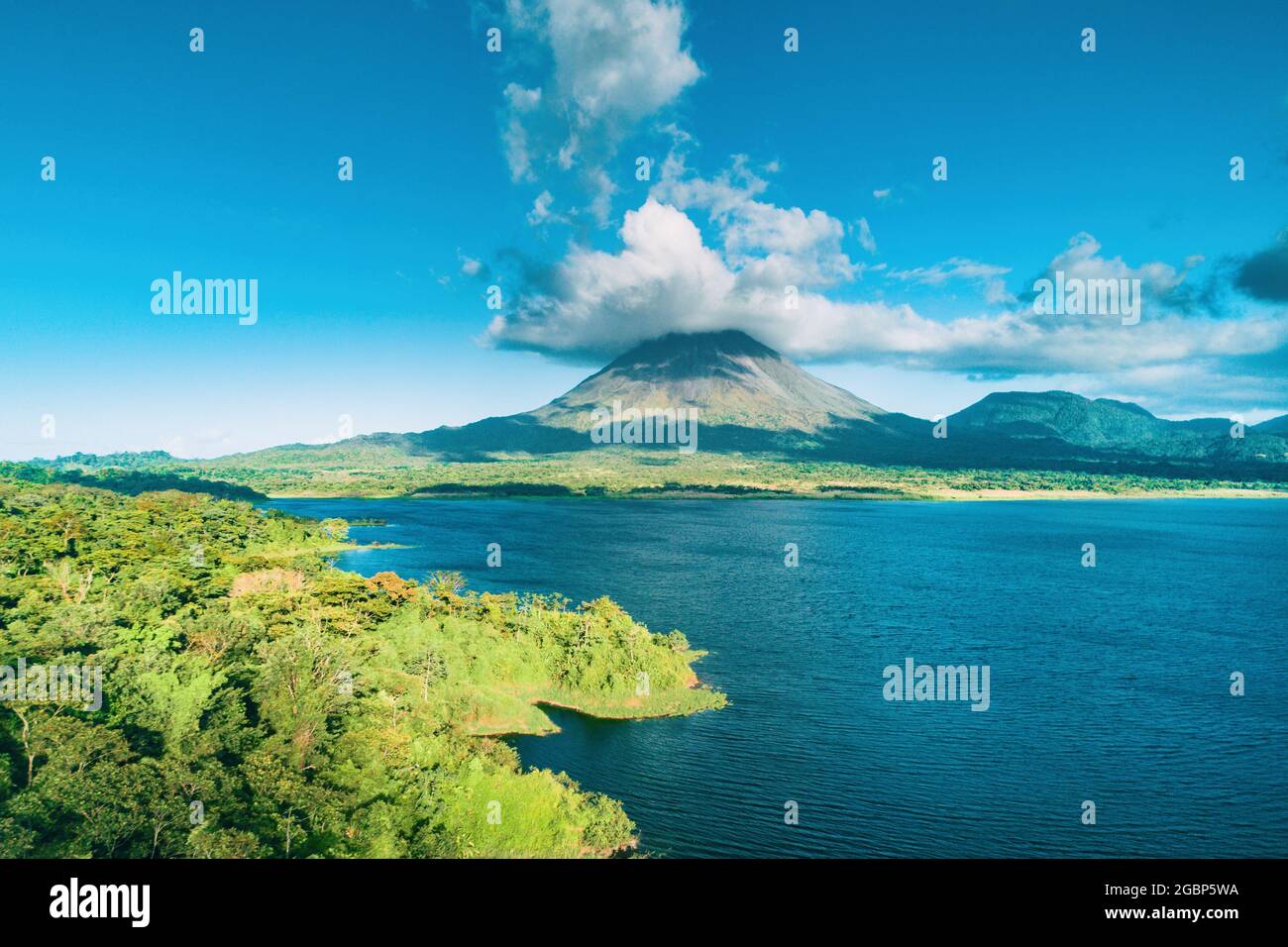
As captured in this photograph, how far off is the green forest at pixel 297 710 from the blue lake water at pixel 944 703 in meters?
3.48

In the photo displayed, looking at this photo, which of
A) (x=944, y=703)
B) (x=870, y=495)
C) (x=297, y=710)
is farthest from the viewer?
(x=870, y=495)

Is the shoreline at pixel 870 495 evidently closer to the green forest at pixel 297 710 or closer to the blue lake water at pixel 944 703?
the blue lake water at pixel 944 703

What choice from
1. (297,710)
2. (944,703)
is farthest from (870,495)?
(297,710)

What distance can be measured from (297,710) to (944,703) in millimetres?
29405

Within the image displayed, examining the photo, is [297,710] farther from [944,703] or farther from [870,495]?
[870,495]

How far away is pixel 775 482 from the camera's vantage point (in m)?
198

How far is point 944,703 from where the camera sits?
119ft

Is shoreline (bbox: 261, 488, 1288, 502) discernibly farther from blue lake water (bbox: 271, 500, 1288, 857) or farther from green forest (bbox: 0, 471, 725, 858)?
green forest (bbox: 0, 471, 725, 858)

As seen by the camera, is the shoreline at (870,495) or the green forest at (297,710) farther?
the shoreline at (870,495)

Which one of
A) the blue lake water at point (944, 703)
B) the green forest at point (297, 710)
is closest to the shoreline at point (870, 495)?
the blue lake water at point (944, 703)

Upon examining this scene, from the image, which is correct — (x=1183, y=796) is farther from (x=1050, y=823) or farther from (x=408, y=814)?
(x=408, y=814)

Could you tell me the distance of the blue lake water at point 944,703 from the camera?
24875 mm

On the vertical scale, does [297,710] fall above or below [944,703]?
above
